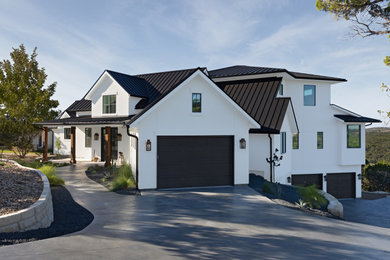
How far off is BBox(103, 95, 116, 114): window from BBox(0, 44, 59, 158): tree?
9.02 metres

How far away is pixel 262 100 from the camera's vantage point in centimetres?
1947

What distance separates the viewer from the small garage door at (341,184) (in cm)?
2273

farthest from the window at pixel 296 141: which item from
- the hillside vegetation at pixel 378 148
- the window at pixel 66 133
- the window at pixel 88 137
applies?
the hillside vegetation at pixel 378 148

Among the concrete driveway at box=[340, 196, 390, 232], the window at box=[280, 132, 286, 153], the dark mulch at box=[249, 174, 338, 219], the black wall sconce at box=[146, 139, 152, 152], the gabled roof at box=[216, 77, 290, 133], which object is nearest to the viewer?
the dark mulch at box=[249, 174, 338, 219]

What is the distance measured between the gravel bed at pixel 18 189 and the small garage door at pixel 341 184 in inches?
807

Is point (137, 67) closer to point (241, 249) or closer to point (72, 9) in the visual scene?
point (72, 9)

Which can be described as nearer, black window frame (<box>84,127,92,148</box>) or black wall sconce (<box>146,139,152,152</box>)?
black wall sconce (<box>146,139,152,152</box>)

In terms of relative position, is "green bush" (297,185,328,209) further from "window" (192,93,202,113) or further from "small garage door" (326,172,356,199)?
"small garage door" (326,172,356,199)

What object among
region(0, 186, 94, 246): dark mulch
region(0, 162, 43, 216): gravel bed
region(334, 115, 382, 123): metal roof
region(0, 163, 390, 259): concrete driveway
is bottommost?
region(0, 163, 390, 259): concrete driveway

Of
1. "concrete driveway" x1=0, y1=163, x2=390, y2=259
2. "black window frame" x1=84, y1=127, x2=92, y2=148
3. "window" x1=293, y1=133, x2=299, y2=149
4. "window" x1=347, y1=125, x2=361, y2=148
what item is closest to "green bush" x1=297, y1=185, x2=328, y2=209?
"concrete driveway" x1=0, y1=163, x2=390, y2=259

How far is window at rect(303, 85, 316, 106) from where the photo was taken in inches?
864

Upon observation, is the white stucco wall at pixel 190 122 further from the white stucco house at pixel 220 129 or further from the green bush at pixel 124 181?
the green bush at pixel 124 181

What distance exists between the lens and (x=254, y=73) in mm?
21156

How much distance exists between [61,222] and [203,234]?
4026 millimetres
